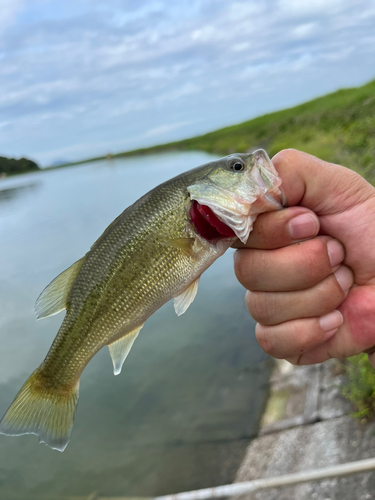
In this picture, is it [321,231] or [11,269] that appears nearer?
[321,231]

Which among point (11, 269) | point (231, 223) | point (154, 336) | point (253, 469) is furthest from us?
point (11, 269)

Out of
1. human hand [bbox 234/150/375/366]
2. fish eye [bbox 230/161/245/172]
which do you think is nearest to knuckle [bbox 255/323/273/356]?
human hand [bbox 234/150/375/366]

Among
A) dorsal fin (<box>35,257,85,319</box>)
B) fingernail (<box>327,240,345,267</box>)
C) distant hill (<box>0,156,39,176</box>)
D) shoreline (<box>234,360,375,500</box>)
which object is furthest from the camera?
distant hill (<box>0,156,39,176</box>)

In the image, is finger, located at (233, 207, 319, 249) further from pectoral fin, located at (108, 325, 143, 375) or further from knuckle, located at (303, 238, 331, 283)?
pectoral fin, located at (108, 325, 143, 375)

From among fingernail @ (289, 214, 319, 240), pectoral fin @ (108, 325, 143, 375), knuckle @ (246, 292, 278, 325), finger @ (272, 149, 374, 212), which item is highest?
finger @ (272, 149, 374, 212)

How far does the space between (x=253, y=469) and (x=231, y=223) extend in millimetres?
4626

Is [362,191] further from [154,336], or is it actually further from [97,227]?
[97,227]

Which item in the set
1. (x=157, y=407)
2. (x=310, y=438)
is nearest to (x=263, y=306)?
(x=310, y=438)

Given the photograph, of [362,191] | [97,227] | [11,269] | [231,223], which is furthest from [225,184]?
[97,227]

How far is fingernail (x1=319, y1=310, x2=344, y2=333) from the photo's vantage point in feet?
8.00

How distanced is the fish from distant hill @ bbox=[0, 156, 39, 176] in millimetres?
131315

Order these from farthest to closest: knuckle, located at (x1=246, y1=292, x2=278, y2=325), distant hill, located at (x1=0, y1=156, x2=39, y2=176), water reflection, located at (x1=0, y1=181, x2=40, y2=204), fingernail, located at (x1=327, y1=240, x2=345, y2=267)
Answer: distant hill, located at (x1=0, y1=156, x2=39, y2=176) < water reflection, located at (x1=0, y1=181, x2=40, y2=204) < knuckle, located at (x1=246, y1=292, x2=278, y2=325) < fingernail, located at (x1=327, y1=240, x2=345, y2=267)

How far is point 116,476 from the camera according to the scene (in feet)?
21.4

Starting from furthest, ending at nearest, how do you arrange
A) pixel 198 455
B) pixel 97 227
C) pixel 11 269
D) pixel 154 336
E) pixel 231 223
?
pixel 97 227 < pixel 11 269 < pixel 154 336 < pixel 198 455 < pixel 231 223
